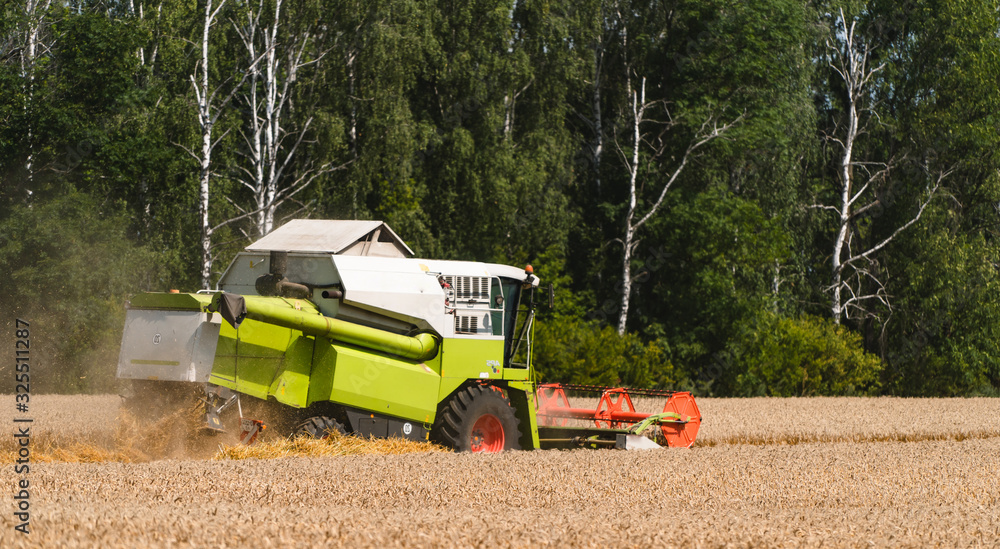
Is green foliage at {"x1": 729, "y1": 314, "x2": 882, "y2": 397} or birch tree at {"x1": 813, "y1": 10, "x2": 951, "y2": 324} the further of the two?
birch tree at {"x1": 813, "y1": 10, "x2": 951, "y2": 324}

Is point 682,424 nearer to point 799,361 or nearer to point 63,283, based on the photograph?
point 63,283

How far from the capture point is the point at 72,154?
922 inches

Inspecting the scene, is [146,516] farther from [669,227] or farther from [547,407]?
[669,227]

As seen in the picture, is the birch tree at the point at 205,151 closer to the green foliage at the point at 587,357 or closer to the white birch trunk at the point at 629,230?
the green foliage at the point at 587,357

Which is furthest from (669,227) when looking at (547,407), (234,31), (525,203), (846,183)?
(547,407)

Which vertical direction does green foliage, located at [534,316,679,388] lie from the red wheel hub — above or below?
below

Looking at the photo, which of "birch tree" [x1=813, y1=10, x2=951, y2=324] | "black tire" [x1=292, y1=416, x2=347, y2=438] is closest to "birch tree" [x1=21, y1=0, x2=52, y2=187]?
"black tire" [x1=292, y1=416, x2=347, y2=438]

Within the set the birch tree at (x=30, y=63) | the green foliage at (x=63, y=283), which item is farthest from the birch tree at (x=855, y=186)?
the birch tree at (x=30, y=63)

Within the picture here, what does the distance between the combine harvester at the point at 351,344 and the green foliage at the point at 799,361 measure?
17.5 m

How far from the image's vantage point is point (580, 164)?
33062 mm

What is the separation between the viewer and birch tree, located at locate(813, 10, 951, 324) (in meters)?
33.2

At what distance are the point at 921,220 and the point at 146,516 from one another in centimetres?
3227

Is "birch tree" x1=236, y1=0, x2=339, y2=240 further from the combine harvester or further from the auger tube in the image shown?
the auger tube

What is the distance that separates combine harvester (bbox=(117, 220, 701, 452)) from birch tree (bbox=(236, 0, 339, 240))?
12.6 metres
